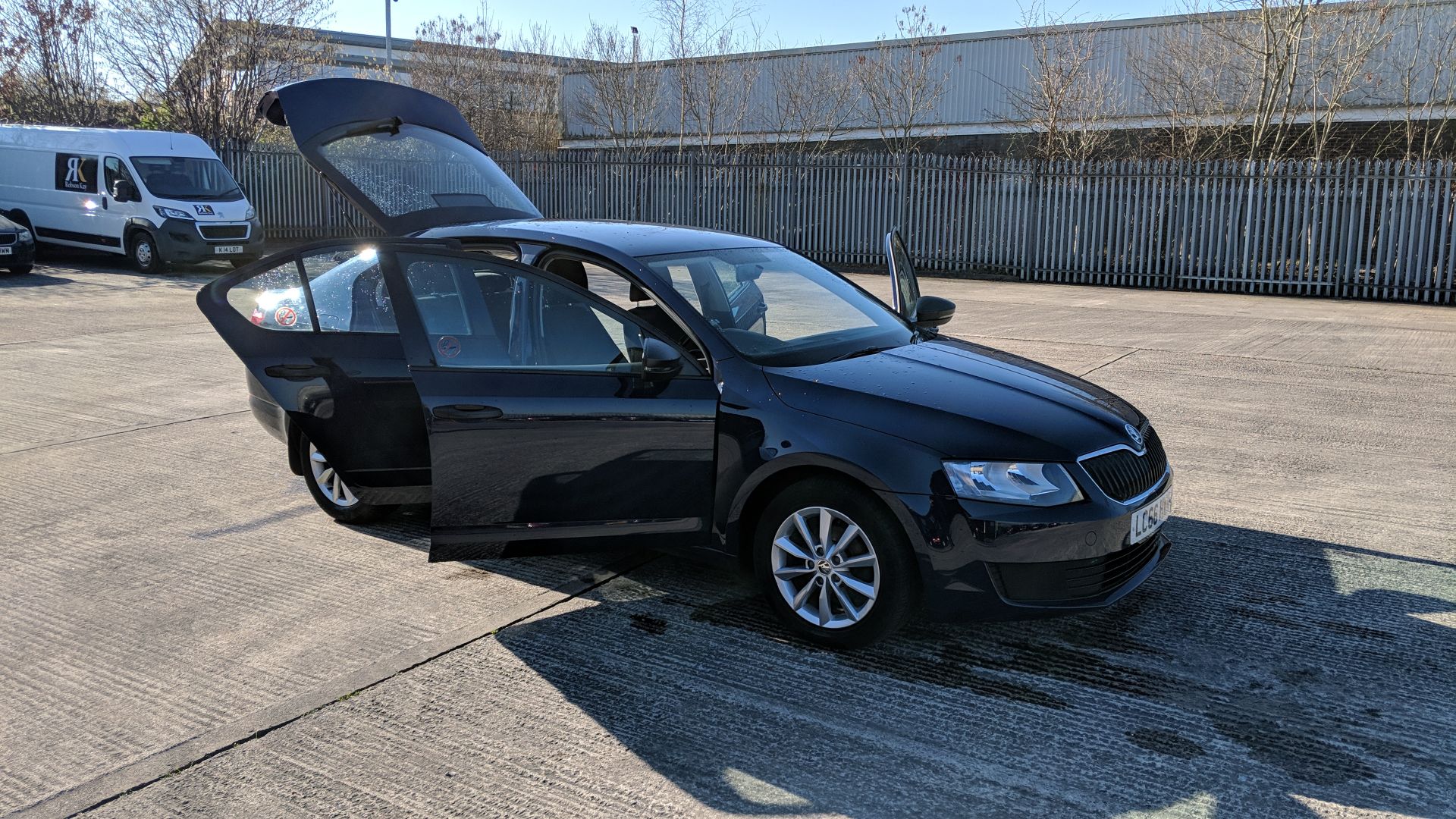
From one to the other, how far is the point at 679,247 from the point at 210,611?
240 centimetres

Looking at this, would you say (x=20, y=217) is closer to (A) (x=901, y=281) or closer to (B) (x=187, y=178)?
(B) (x=187, y=178)

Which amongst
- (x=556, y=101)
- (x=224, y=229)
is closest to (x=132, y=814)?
(x=224, y=229)

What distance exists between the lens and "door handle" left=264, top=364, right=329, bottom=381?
529 centimetres

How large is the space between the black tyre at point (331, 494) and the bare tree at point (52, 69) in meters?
25.8

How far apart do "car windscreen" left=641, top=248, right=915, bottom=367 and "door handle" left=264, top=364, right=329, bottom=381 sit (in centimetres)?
165

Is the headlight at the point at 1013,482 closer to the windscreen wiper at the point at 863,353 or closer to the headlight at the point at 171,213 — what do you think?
the windscreen wiper at the point at 863,353

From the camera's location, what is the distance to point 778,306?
16.5ft

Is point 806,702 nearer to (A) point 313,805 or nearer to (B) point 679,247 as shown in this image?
(A) point 313,805

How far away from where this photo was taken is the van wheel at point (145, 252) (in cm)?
1914

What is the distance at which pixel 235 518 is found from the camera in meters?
5.91

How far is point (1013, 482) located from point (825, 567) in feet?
2.40

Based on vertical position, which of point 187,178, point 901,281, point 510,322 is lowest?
point 510,322

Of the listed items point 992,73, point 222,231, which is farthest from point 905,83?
point 222,231

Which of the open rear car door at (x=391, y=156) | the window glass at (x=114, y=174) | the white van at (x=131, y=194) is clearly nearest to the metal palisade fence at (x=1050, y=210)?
the white van at (x=131, y=194)
